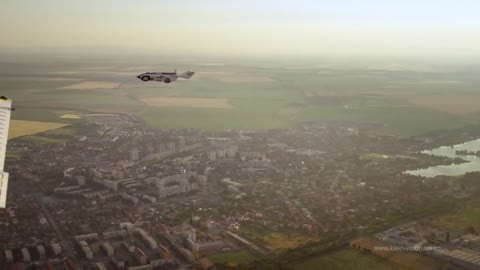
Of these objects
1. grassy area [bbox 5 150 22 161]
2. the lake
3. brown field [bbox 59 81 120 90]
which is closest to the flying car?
grassy area [bbox 5 150 22 161]

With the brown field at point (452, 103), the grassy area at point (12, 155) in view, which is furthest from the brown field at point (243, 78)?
the grassy area at point (12, 155)

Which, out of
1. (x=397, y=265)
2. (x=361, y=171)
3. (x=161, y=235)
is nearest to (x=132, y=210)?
(x=161, y=235)

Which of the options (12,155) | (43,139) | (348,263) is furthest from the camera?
(43,139)

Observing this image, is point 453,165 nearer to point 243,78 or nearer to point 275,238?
point 275,238

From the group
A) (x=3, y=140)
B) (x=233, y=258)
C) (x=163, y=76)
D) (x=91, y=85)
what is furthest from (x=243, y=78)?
(x=3, y=140)

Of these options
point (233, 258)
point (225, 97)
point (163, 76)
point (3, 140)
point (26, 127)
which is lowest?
point (233, 258)
